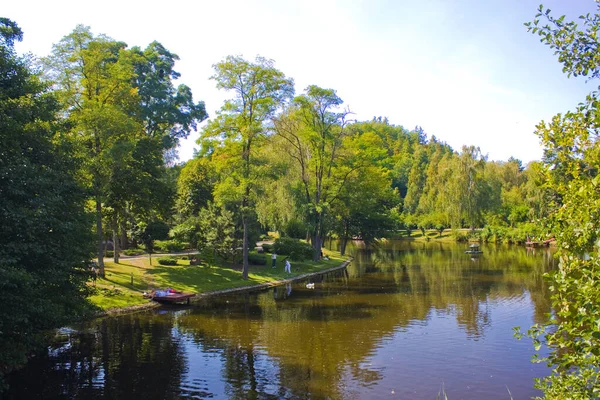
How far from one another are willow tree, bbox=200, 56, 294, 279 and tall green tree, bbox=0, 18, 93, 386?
53.7 feet

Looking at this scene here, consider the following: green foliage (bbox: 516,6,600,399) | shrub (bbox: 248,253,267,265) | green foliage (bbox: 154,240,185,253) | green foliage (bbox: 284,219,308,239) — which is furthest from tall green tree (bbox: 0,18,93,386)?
green foliage (bbox: 284,219,308,239)

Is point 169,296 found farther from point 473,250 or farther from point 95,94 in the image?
point 473,250

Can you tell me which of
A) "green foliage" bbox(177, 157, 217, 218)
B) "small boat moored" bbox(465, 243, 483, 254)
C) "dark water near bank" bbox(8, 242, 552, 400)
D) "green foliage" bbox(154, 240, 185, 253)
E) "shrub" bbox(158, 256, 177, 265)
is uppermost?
"green foliage" bbox(177, 157, 217, 218)

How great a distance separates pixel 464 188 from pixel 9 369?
68322mm

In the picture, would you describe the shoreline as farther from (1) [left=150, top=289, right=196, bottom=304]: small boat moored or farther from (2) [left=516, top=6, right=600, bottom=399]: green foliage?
(2) [left=516, top=6, right=600, bottom=399]: green foliage

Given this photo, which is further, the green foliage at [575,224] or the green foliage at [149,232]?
the green foliage at [149,232]

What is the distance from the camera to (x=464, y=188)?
7356 cm

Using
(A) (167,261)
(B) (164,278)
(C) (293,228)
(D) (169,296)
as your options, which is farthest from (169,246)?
(C) (293,228)

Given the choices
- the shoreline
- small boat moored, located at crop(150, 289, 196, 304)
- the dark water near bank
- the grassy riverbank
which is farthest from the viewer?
small boat moored, located at crop(150, 289, 196, 304)

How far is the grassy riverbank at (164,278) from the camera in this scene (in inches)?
1106

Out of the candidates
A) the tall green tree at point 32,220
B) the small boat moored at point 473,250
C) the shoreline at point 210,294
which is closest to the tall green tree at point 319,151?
the shoreline at point 210,294

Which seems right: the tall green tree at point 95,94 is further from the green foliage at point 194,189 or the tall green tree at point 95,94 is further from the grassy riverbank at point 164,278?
the green foliage at point 194,189

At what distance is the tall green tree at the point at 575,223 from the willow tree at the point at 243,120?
28.8m

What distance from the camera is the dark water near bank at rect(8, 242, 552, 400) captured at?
15.0m
